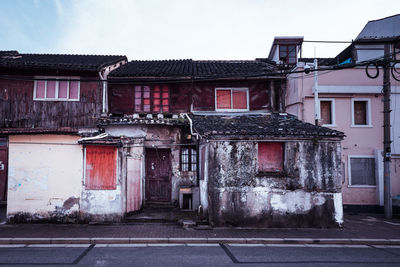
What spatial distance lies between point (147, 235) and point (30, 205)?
502 cm

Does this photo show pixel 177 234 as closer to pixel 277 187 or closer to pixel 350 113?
pixel 277 187

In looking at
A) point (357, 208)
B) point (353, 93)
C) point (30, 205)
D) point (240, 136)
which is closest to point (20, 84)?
point (30, 205)

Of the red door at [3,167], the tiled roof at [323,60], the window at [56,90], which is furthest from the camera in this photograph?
the tiled roof at [323,60]

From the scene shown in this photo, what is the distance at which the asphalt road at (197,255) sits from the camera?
6.63 m

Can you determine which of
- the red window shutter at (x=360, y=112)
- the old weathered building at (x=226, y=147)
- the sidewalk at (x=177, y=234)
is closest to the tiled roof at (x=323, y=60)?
the old weathered building at (x=226, y=147)

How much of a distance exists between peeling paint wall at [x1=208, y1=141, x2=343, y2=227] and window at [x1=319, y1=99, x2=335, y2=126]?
4575 millimetres

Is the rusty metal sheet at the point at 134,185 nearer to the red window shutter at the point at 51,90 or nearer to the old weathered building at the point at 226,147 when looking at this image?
the old weathered building at the point at 226,147

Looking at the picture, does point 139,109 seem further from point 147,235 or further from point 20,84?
point 147,235

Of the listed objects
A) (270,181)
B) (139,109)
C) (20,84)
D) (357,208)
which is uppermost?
(20,84)

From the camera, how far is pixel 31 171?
10562mm

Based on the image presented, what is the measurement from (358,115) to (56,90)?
52.6 feet

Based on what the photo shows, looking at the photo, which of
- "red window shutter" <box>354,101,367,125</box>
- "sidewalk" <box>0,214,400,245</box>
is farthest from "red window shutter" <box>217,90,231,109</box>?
"sidewalk" <box>0,214,400,245</box>

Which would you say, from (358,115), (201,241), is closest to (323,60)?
(358,115)

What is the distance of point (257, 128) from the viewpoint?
11.0 meters
